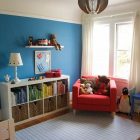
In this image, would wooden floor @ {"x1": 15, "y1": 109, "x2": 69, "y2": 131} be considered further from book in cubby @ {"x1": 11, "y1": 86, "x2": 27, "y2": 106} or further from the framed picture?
the framed picture

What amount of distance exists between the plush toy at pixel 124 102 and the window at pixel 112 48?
0.48m

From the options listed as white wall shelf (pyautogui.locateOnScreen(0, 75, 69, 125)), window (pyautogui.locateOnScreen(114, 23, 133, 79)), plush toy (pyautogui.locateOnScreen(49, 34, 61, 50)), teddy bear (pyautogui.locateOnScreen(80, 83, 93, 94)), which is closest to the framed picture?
plush toy (pyautogui.locateOnScreen(49, 34, 61, 50))

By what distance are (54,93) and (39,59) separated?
810 millimetres

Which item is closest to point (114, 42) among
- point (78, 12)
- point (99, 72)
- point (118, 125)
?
point (99, 72)

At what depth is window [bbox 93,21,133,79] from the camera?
15.0 ft

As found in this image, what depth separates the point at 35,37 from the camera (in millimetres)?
4180

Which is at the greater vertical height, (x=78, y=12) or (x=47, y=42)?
(x=78, y=12)

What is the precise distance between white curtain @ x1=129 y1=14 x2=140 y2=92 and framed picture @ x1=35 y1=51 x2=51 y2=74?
184cm

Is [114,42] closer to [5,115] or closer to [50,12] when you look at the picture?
[50,12]

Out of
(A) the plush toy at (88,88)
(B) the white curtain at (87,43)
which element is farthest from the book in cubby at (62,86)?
(B) the white curtain at (87,43)

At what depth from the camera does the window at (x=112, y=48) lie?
15.0ft

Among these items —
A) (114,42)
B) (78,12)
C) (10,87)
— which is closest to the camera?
(10,87)

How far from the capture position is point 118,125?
361 cm

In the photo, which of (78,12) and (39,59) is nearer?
(39,59)
